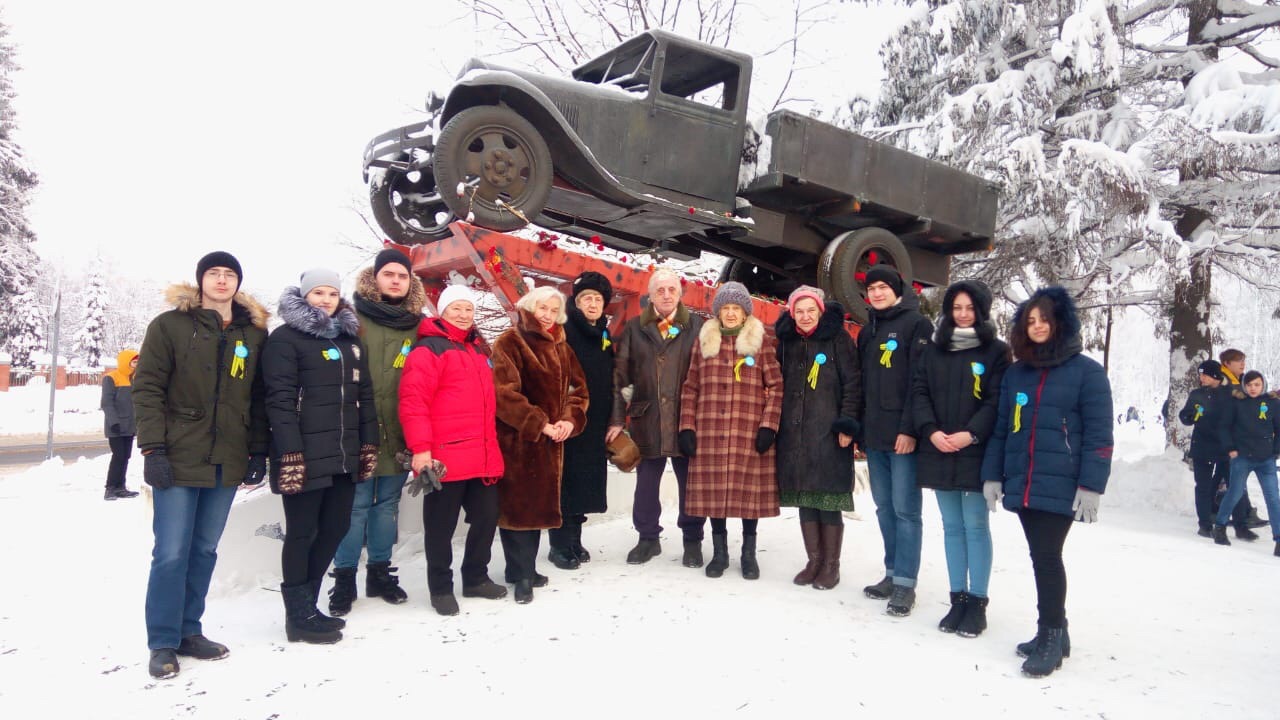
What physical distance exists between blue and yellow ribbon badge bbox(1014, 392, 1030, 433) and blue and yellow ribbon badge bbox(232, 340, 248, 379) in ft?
10.3

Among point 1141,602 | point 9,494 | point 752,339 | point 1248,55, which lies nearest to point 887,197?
point 752,339

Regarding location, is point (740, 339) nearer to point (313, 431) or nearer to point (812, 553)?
point (812, 553)

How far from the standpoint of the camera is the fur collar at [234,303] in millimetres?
3035

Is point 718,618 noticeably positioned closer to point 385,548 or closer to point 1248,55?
point 385,548

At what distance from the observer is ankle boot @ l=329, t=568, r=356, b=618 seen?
3.62 meters

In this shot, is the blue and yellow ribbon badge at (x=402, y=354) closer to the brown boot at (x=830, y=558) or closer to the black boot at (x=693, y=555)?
the black boot at (x=693, y=555)

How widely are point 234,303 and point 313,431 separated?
0.61 meters

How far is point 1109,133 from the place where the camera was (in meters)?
9.16

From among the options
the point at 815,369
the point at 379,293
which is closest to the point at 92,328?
the point at 379,293

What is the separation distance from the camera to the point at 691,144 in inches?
232

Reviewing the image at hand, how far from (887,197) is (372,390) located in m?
4.59

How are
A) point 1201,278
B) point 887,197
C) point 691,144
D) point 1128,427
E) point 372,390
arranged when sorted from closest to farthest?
point 372,390
point 691,144
point 887,197
point 1201,278
point 1128,427

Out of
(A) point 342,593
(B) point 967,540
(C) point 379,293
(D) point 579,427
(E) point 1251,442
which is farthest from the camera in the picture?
(E) point 1251,442

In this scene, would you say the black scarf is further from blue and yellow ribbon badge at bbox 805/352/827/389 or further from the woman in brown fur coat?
blue and yellow ribbon badge at bbox 805/352/827/389
